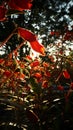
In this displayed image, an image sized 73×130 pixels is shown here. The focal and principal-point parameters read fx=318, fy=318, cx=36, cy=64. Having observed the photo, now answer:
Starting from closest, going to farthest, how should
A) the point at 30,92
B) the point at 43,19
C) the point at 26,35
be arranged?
the point at 26,35 < the point at 30,92 < the point at 43,19

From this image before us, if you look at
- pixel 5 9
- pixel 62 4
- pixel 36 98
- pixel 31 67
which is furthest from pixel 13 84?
pixel 62 4

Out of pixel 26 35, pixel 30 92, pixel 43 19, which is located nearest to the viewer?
pixel 26 35

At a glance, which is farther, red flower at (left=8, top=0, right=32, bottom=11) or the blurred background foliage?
the blurred background foliage

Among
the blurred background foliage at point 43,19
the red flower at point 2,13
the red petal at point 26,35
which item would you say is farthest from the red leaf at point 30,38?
the blurred background foliage at point 43,19

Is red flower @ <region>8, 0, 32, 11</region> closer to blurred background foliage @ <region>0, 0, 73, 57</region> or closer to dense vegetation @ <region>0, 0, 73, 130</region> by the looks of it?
dense vegetation @ <region>0, 0, 73, 130</region>

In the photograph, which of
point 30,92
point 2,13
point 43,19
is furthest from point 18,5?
point 43,19

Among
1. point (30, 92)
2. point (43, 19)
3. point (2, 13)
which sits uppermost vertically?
point (43, 19)

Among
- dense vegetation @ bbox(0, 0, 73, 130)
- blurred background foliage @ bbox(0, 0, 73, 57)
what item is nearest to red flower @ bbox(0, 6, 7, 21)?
dense vegetation @ bbox(0, 0, 73, 130)

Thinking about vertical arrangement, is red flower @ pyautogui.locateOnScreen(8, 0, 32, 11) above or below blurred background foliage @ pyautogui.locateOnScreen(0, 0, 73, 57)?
below

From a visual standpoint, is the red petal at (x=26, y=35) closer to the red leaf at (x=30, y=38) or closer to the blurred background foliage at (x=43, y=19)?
the red leaf at (x=30, y=38)

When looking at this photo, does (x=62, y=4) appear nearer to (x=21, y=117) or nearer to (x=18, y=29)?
(x=21, y=117)

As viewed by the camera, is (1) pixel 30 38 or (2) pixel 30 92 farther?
(2) pixel 30 92

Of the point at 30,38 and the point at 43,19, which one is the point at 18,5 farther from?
the point at 43,19

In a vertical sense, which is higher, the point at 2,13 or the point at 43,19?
the point at 43,19
